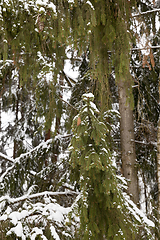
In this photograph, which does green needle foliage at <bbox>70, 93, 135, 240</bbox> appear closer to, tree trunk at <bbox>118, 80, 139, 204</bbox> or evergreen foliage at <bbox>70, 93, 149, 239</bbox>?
evergreen foliage at <bbox>70, 93, 149, 239</bbox>

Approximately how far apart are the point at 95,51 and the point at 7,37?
96 centimetres

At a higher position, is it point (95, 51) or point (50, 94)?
point (95, 51)

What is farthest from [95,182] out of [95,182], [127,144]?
[127,144]

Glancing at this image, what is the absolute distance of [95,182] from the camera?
8.52ft

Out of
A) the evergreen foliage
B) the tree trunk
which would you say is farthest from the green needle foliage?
the tree trunk

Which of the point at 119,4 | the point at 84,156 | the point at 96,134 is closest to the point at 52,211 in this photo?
the point at 84,156

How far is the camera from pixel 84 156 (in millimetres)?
2527

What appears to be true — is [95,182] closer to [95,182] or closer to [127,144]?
[95,182]

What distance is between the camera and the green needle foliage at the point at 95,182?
2.46 metres

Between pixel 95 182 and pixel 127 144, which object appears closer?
pixel 95 182

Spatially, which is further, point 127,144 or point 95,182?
point 127,144

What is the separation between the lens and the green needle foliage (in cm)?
246

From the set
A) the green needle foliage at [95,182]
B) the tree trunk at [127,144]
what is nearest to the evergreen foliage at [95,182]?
the green needle foliage at [95,182]

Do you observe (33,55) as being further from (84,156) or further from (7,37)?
(84,156)
